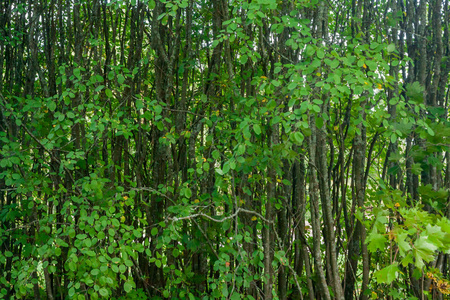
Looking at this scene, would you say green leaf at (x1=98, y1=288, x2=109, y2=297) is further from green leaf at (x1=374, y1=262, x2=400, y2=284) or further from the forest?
green leaf at (x1=374, y1=262, x2=400, y2=284)

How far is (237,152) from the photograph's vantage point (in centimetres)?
180

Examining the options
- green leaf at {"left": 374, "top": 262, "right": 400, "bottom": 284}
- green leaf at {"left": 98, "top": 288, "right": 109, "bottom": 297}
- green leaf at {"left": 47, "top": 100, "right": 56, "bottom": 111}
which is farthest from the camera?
green leaf at {"left": 47, "top": 100, "right": 56, "bottom": 111}

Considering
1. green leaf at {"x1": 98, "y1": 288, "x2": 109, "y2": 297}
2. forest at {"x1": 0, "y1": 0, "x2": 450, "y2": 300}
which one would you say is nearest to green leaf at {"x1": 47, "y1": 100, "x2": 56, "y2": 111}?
forest at {"x1": 0, "y1": 0, "x2": 450, "y2": 300}

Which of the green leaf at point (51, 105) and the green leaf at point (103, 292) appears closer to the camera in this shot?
the green leaf at point (103, 292)

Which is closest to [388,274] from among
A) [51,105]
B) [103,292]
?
[103,292]

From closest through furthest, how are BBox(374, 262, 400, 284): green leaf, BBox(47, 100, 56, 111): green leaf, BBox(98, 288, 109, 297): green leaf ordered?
BBox(374, 262, 400, 284): green leaf < BBox(98, 288, 109, 297): green leaf < BBox(47, 100, 56, 111): green leaf

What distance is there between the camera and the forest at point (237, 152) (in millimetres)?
1970

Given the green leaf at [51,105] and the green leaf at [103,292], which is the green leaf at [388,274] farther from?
the green leaf at [51,105]

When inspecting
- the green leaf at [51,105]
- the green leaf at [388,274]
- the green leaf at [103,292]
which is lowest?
the green leaf at [103,292]

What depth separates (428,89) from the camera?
2729 millimetres

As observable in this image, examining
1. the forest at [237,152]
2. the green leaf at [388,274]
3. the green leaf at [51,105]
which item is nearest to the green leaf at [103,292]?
the forest at [237,152]

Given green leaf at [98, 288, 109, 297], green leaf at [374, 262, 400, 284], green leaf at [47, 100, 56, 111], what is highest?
green leaf at [47, 100, 56, 111]

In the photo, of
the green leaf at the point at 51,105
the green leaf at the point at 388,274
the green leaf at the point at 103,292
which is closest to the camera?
the green leaf at the point at 388,274

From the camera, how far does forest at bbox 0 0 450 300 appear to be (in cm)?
197
